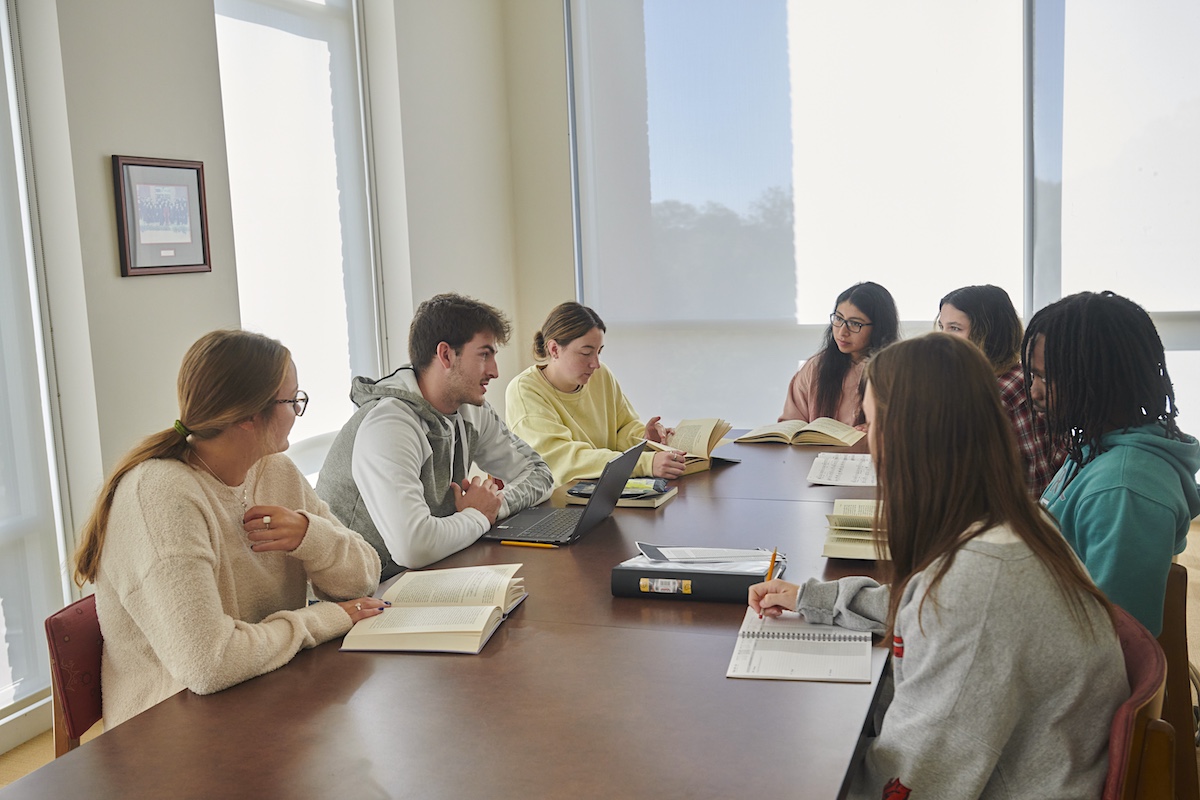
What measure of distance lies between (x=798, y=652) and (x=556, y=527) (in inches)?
37.1

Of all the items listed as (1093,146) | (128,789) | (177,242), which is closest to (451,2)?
(177,242)

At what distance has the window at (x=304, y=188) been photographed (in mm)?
3984

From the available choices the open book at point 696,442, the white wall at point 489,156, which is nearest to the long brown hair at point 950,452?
the open book at point 696,442

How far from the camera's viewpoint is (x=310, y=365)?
4.39 m

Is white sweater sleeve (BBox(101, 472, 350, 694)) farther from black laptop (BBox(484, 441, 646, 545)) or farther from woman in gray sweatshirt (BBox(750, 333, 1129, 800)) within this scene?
woman in gray sweatshirt (BBox(750, 333, 1129, 800))

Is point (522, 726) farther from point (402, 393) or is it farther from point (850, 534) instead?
point (402, 393)

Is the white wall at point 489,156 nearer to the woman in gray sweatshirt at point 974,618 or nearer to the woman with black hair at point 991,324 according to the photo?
the woman with black hair at point 991,324

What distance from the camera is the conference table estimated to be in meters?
1.35

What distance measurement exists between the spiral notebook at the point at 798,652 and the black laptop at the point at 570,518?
2.20ft

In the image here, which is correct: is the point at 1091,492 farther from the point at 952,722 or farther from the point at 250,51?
the point at 250,51

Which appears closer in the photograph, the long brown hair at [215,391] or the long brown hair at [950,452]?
the long brown hair at [950,452]

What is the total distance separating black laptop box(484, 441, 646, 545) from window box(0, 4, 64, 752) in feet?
4.96

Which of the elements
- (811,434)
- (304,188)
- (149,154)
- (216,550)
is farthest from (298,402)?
(304,188)

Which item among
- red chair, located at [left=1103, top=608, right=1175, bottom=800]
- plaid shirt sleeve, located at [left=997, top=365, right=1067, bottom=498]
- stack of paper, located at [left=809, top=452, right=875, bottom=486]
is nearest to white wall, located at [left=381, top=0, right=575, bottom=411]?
stack of paper, located at [left=809, top=452, right=875, bottom=486]
